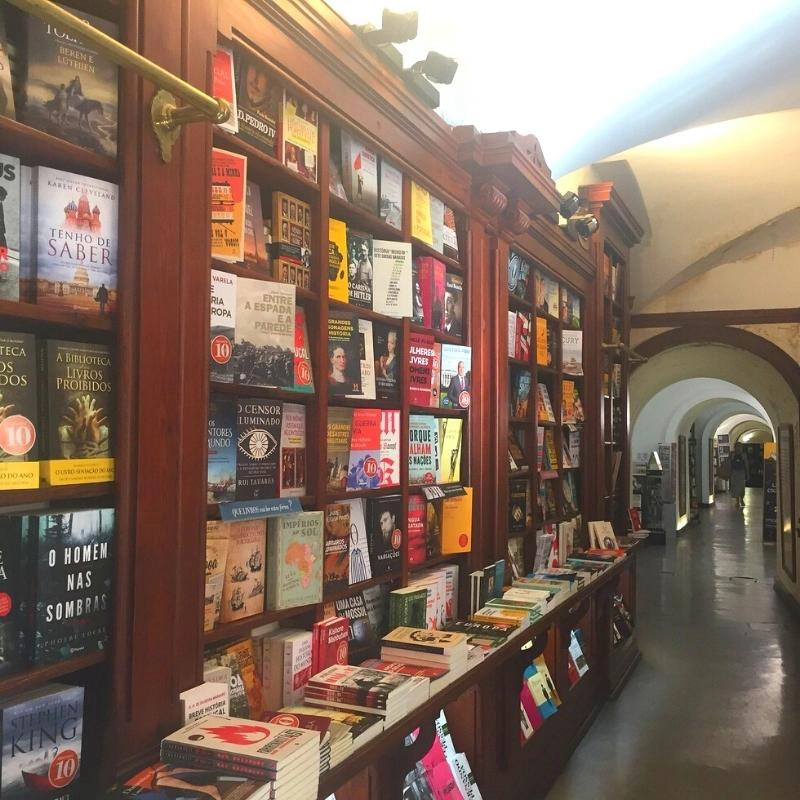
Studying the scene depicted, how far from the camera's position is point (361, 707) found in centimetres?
213

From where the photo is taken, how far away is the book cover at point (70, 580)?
58.9 inches

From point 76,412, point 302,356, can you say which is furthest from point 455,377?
point 76,412

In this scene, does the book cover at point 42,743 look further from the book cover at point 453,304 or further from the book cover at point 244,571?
the book cover at point 453,304

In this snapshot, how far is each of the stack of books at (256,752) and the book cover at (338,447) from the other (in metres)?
0.98

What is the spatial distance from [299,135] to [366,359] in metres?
0.76

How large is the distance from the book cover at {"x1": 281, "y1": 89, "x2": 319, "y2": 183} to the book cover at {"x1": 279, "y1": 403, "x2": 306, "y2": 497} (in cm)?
71

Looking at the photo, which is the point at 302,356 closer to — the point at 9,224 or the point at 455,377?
the point at 9,224

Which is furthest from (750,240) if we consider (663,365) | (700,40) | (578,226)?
(700,40)

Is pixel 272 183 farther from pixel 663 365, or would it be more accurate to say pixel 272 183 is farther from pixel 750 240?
pixel 663 365

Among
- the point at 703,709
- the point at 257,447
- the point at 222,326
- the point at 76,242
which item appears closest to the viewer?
the point at 76,242

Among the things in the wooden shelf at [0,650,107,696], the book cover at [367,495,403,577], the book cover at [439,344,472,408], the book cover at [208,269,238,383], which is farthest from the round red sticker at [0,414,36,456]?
the book cover at [439,344,472,408]

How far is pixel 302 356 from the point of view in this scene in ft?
7.80

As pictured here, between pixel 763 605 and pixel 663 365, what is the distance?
333 cm

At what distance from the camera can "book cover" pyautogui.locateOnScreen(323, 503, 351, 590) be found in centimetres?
252
